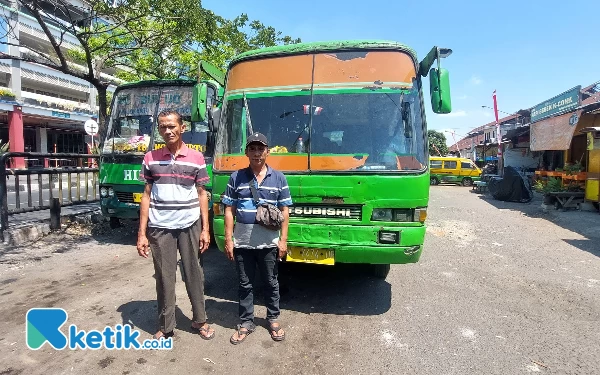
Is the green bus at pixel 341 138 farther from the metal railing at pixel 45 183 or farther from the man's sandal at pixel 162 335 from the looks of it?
the metal railing at pixel 45 183

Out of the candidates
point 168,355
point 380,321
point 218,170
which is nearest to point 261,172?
point 218,170

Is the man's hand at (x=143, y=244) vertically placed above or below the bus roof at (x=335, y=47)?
below

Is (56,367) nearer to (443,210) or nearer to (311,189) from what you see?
(311,189)

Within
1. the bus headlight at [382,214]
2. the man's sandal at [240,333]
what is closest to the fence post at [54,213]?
the man's sandal at [240,333]

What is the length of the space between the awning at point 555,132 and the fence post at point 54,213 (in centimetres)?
1476

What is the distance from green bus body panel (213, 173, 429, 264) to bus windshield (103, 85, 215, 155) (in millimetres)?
3201

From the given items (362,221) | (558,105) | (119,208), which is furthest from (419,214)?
(558,105)

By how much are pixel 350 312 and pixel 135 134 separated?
4790 mm

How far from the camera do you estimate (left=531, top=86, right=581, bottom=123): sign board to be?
13255 mm

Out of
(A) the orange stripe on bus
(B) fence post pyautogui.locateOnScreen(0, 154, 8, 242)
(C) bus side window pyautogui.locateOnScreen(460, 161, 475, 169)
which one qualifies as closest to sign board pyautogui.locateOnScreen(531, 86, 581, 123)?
(C) bus side window pyautogui.locateOnScreen(460, 161, 475, 169)

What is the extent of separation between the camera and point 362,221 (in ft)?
11.6

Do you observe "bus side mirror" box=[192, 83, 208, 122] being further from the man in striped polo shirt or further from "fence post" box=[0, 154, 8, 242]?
"fence post" box=[0, 154, 8, 242]

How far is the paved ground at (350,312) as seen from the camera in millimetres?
2879

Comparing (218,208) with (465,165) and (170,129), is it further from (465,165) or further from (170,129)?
(465,165)
